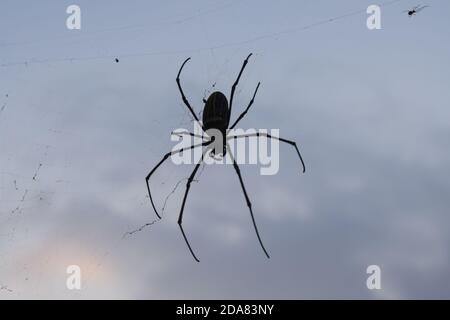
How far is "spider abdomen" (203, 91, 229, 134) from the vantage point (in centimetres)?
895

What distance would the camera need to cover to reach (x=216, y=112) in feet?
29.3

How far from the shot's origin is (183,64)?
9.53 metres

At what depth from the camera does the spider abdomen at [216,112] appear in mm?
8945

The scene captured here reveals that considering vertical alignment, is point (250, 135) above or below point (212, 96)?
below
